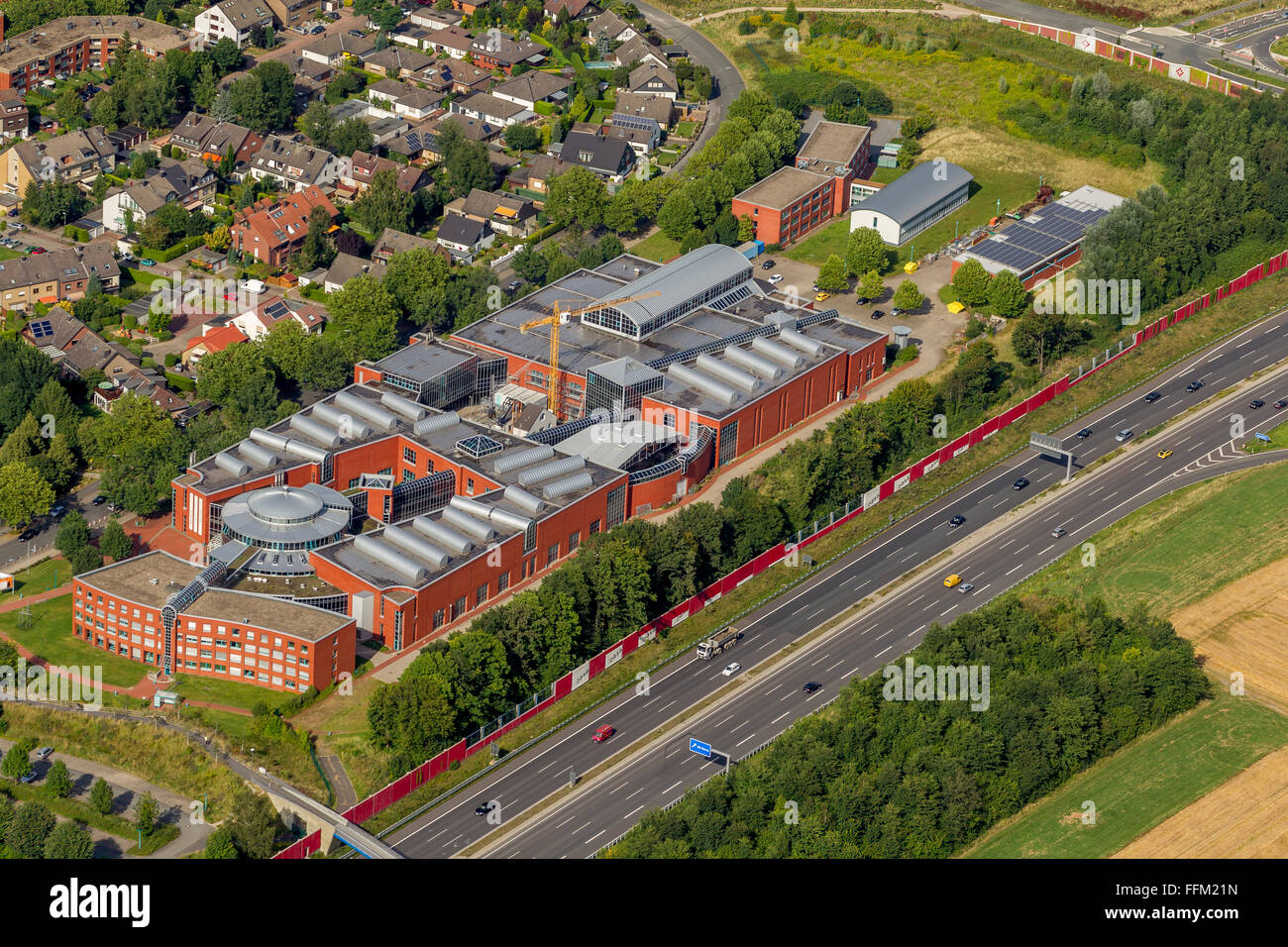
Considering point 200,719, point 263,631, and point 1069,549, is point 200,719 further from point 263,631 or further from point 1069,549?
point 1069,549

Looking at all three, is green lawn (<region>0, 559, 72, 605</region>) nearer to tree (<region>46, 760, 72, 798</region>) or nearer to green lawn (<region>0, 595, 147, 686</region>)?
green lawn (<region>0, 595, 147, 686</region>)

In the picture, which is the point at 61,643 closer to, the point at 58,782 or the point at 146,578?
the point at 146,578

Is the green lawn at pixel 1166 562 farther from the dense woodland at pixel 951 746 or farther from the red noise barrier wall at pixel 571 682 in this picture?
the red noise barrier wall at pixel 571 682

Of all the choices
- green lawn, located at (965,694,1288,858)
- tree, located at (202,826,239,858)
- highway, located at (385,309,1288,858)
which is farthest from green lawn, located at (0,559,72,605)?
green lawn, located at (965,694,1288,858)

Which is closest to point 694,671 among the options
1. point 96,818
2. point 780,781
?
point 780,781

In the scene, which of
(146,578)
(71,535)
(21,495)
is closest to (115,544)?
(71,535)
